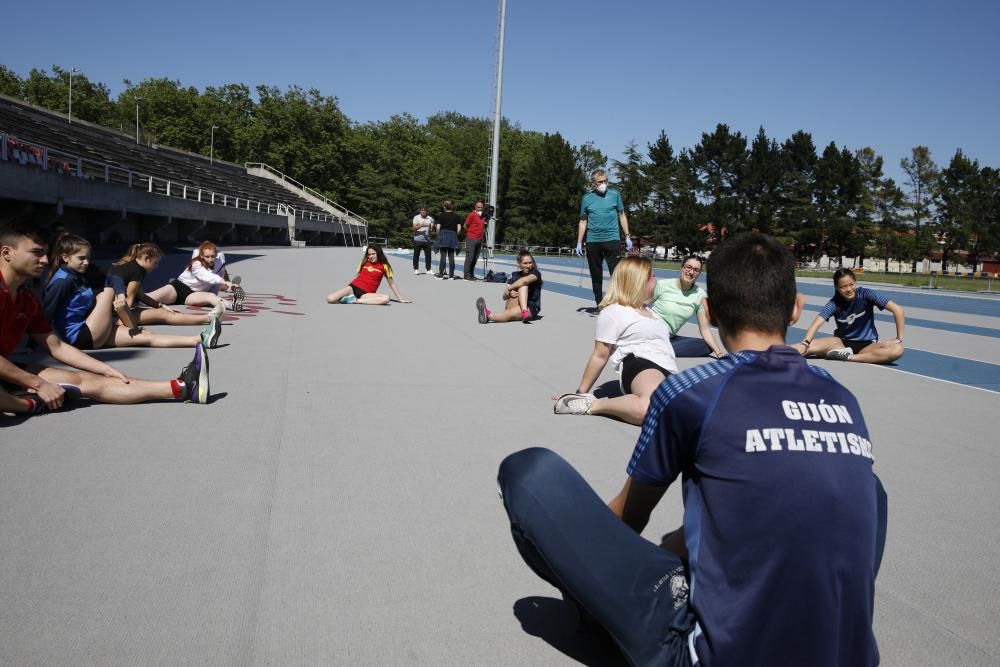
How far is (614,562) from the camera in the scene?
210 centimetres

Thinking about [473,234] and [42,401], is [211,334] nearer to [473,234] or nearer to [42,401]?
[42,401]

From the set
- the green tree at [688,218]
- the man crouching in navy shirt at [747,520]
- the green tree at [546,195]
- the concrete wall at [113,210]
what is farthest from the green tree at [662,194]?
the man crouching in navy shirt at [747,520]

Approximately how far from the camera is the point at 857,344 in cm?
941

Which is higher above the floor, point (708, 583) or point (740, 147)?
point (740, 147)

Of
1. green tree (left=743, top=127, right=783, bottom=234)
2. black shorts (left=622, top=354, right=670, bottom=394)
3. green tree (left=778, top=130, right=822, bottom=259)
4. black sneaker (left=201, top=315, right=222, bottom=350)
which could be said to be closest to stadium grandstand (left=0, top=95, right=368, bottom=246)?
black sneaker (left=201, top=315, right=222, bottom=350)

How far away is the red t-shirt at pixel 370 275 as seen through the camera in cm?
1331

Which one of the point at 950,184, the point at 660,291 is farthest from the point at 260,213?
the point at 950,184

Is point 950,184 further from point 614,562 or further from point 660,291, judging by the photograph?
point 614,562

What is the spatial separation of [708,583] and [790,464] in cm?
35

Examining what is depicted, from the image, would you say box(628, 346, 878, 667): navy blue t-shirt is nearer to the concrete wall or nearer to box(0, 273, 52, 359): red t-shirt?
box(0, 273, 52, 359): red t-shirt

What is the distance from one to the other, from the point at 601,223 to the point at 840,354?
4.53m

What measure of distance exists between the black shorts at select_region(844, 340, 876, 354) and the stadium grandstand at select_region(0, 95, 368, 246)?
58.4 ft

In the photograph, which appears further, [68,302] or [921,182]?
[921,182]

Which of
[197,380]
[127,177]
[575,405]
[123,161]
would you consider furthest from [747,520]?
[123,161]
